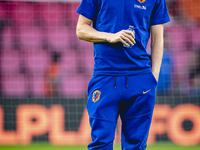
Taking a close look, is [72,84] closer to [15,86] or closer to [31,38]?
[15,86]

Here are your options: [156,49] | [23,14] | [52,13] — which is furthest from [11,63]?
[156,49]

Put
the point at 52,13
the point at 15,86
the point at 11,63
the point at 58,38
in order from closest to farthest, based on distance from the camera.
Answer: the point at 11,63 → the point at 15,86 → the point at 52,13 → the point at 58,38

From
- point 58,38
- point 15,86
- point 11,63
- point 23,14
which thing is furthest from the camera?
point 58,38

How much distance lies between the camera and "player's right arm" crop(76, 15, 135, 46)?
1.30 m

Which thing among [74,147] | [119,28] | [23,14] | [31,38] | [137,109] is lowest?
[74,147]

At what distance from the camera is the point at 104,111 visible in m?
1.36

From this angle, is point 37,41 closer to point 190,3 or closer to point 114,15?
point 190,3

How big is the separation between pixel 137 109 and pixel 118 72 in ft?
0.73

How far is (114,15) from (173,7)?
441cm

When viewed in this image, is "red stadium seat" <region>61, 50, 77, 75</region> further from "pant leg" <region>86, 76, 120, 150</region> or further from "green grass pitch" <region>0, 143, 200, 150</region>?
"pant leg" <region>86, 76, 120, 150</region>

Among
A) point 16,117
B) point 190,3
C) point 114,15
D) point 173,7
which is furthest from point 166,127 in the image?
point 190,3

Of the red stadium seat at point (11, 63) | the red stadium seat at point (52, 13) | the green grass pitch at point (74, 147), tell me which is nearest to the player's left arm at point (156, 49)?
the green grass pitch at point (74, 147)

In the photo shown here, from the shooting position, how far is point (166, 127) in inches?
156

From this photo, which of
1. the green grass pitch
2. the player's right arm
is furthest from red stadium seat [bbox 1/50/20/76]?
the player's right arm
